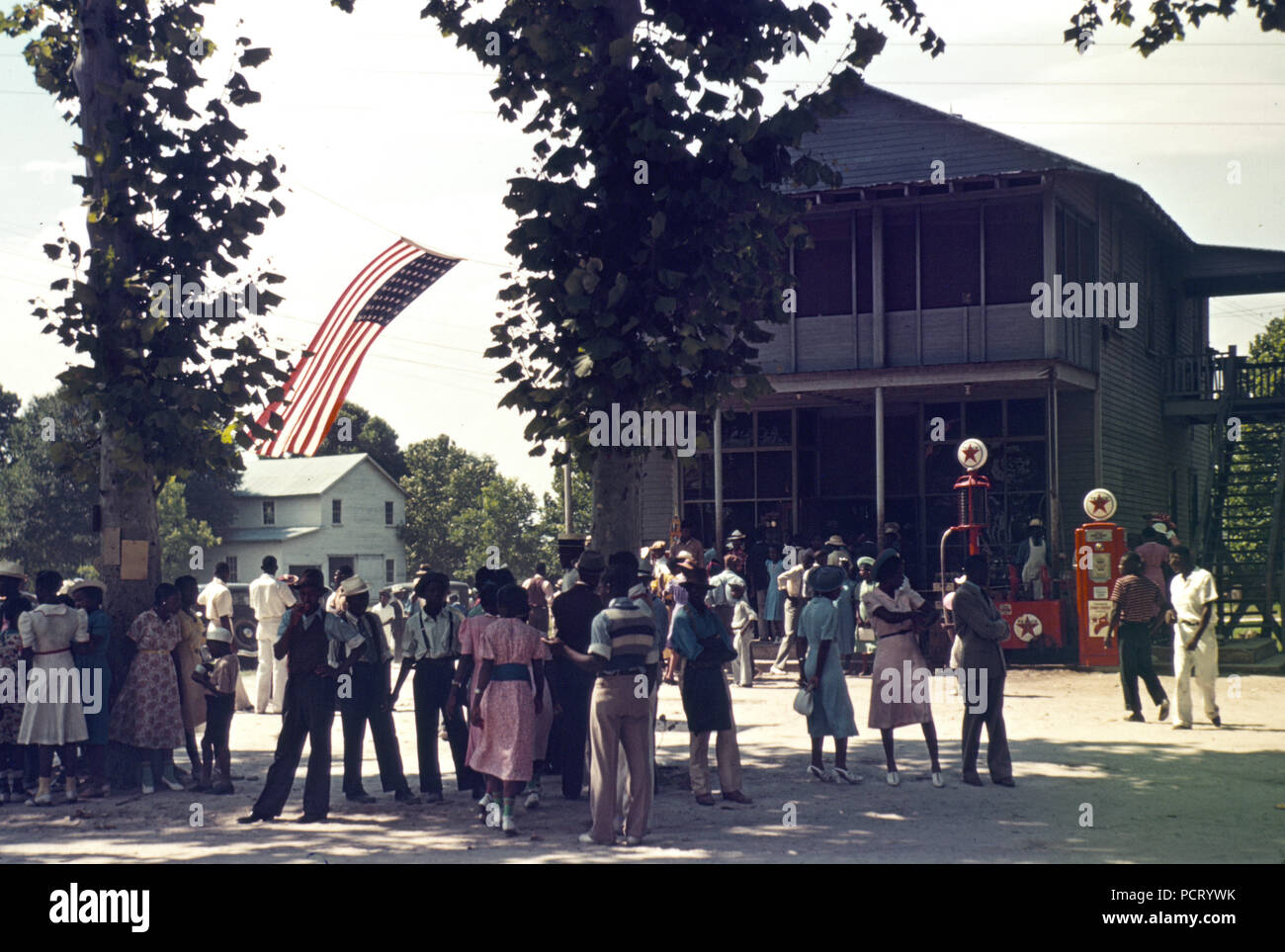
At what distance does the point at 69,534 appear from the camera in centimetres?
5897

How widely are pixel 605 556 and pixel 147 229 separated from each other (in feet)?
16.0

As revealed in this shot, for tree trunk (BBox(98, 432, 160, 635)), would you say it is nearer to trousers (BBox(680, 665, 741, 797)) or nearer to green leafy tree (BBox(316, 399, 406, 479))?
trousers (BBox(680, 665, 741, 797))

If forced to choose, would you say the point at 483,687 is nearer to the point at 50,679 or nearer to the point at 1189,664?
the point at 50,679

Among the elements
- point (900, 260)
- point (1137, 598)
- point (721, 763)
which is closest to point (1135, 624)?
point (1137, 598)

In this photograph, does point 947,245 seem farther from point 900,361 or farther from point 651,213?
point 651,213

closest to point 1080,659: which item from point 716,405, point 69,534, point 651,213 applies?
point 716,405

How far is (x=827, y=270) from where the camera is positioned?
23719 mm

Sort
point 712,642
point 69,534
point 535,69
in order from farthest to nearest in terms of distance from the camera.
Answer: point 69,534
point 535,69
point 712,642

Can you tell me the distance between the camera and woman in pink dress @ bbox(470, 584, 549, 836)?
9.23m

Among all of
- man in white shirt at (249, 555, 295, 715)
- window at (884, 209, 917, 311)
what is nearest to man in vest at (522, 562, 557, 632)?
man in white shirt at (249, 555, 295, 715)

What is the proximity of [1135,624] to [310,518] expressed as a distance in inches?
2081

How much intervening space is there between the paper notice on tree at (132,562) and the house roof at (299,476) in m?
51.5
